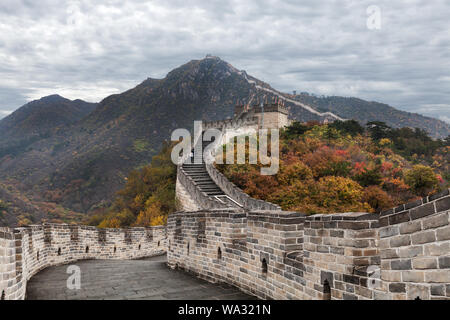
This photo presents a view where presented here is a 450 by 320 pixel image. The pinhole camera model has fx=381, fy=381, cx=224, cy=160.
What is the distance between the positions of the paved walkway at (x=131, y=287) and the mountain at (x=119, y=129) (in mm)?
54125

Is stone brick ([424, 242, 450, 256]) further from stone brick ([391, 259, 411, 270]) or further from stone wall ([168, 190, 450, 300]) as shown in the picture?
stone brick ([391, 259, 411, 270])

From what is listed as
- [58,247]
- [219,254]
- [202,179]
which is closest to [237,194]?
[202,179]

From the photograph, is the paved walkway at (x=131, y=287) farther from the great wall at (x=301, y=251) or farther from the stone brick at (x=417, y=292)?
the stone brick at (x=417, y=292)

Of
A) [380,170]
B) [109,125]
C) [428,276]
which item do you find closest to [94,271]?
[428,276]

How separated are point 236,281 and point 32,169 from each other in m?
90.8

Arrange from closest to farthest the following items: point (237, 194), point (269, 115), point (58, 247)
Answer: point (58, 247) → point (237, 194) → point (269, 115)

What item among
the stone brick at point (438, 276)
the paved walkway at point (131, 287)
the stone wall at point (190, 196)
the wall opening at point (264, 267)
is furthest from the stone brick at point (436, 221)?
the stone wall at point (190, 196)

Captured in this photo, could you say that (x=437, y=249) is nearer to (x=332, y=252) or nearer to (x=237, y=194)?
(x=332, y=252)

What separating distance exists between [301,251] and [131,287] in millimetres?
3634

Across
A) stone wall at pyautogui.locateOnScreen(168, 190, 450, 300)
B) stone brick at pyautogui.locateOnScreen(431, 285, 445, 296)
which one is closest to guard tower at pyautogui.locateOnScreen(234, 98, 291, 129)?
stone wall at pyautogui.locateOnScreen(168, 190, 450, 300)

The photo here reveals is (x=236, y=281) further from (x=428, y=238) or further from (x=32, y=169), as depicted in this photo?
(x=32, y=169)

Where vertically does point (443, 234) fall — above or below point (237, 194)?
above

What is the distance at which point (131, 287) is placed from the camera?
7582 mm

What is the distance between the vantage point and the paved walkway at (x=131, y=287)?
6668 millimetres
